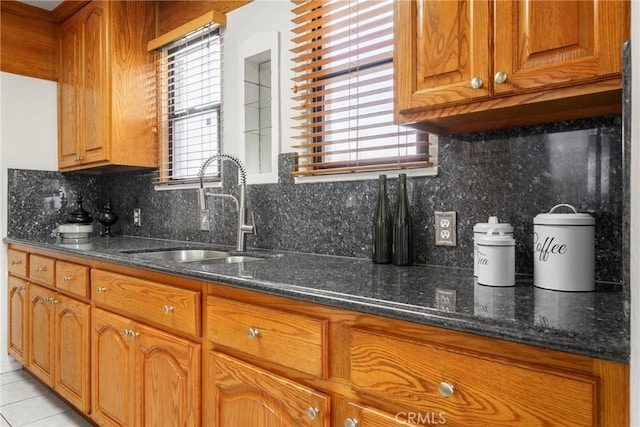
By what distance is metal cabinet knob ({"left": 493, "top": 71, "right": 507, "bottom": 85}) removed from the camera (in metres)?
1.02

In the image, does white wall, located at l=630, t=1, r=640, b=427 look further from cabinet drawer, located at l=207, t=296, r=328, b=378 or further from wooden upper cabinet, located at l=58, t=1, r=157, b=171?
wooden upper cabinet, located at l=58, t=1, r=157, b=171

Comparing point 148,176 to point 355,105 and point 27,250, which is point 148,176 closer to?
point 27,250

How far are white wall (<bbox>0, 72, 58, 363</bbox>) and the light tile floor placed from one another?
0.35 metres

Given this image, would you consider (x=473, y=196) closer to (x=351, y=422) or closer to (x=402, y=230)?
(x=402, y=230)

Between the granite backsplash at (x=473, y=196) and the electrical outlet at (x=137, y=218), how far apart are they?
0.67m

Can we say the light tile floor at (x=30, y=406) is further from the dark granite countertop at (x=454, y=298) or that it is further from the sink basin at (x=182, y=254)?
the dark granite countertop at (x=454, y=298)

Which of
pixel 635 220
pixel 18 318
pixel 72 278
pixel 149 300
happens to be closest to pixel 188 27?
pixel 72 278

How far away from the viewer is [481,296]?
0.97 meters

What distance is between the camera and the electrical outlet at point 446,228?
1438 millimetres

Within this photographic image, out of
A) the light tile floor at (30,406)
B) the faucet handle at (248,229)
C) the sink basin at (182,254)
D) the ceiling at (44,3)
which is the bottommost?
the light tile floor at (30,406)

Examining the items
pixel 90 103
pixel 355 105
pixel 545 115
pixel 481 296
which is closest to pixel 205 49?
pixel 90 103

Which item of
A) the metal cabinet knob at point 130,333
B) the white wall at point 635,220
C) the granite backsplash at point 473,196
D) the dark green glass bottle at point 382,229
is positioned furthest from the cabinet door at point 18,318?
the white wall at point 635,220

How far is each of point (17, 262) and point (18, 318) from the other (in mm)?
383

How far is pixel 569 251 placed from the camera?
1.01 meters
